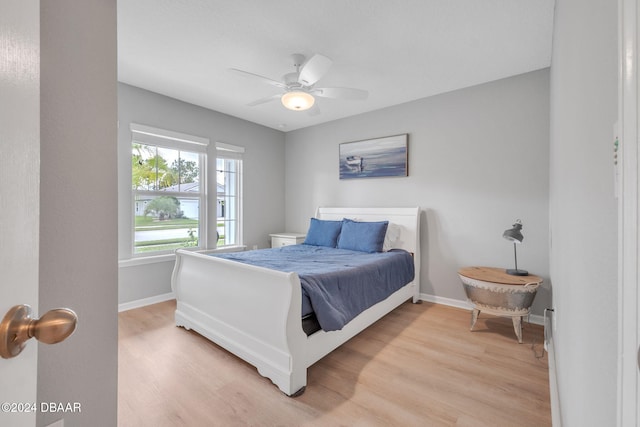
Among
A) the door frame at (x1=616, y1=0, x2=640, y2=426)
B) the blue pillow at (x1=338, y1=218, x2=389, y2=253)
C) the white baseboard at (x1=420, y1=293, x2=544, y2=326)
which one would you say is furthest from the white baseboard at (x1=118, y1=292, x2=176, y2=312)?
the door frame at (x1=616, y1=0, x2=640, y2=426)

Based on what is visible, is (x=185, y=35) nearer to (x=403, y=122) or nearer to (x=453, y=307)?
(x=403, y=122)

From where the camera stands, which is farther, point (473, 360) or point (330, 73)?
point (330, 73)

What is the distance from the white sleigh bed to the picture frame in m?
1.75

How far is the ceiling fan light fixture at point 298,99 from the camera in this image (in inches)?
91.9

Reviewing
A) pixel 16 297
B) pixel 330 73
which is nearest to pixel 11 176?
Answer: pixel 16 297

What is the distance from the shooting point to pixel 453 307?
3.28 m

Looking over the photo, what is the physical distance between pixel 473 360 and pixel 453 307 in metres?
1.21

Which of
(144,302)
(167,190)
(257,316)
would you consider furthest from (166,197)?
(257,316)

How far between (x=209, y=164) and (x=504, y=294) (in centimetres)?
382

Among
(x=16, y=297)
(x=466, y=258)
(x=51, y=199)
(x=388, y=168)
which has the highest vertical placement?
(x=388, y=168)

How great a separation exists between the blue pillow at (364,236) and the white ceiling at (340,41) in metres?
1.63

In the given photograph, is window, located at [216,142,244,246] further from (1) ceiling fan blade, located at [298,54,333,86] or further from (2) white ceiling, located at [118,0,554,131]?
(1) ceiling fan blade, located at [298,54,333,86]

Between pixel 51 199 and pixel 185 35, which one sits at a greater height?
pixel 185 35

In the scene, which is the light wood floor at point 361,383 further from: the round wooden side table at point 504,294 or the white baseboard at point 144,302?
the white baseboard at point 144,302
